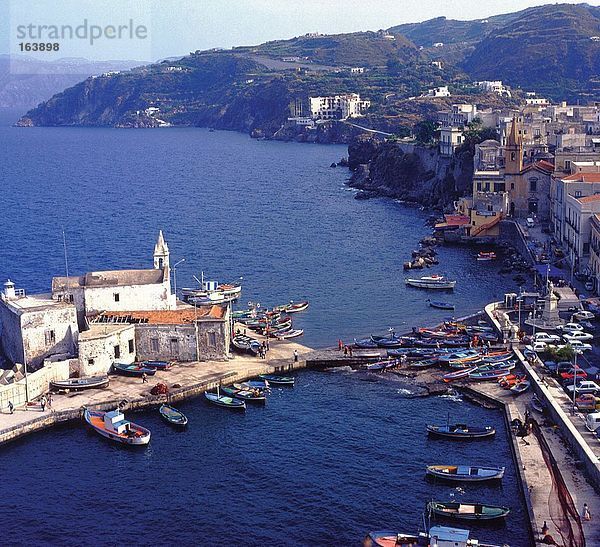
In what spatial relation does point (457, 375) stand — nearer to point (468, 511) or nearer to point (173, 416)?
point (468, 511)

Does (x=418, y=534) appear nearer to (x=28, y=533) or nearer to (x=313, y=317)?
(x=28, y=533)

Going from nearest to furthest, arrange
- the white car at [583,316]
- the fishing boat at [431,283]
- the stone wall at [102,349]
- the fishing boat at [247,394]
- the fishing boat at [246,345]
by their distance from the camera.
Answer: the fishing boat at [247,394]
the stone wall at [102,349]
the fishing boat at [246,345]
the white car at [583,316]
the fishing boat at [431,283]

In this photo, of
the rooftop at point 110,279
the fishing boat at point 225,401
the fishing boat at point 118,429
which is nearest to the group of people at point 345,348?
the fishing boat at point 225,401

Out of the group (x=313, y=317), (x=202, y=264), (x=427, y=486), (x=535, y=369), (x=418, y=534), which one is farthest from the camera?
(x=202, y=264)

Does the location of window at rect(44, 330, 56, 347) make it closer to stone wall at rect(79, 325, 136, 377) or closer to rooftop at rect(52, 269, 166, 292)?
stone wall at rect(79, 325, 136, 377)

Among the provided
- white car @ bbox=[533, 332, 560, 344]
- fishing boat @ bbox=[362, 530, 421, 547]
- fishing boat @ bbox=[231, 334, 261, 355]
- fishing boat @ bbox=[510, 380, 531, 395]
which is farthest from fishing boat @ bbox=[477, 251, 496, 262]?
fishing boat @ bbox=[362, 530, 421, 547]

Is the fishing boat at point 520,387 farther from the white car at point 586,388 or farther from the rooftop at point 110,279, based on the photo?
the rooftop at point 110,279

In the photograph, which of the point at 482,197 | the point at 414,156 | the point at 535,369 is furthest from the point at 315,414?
the point at 414,156
